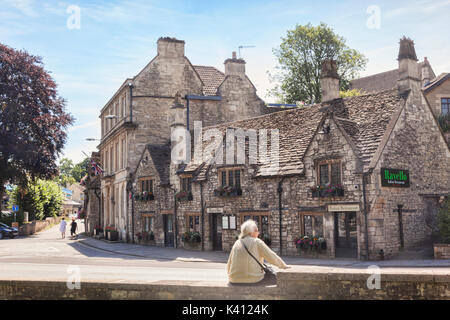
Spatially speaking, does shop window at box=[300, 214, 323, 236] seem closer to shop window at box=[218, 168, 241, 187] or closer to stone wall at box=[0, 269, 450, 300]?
shop window at box=[218, 168, 241, 187]

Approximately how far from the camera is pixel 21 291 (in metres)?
9.22

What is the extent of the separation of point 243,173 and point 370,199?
764cm

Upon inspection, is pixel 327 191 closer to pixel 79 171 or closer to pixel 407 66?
pixel 407 66

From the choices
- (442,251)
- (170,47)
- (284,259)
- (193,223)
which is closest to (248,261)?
(442,251)

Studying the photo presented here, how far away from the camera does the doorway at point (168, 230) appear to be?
31.1m

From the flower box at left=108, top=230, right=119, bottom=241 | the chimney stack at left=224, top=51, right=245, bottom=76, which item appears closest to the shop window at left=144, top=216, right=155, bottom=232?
the flower box at left=108, top=230, right=119, bottom=241

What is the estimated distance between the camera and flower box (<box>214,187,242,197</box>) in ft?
84.2

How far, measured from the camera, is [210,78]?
40844 millimetres

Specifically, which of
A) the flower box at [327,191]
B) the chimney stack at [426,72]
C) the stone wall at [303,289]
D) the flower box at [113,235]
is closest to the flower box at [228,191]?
the flower box at [327,191]

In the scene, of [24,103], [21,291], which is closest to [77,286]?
[21,291]

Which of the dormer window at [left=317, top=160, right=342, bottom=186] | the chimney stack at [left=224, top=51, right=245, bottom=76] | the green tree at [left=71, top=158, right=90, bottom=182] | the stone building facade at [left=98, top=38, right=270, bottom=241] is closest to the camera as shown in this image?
the dormer window at [left=317, top=160, right=342, bottom=186]

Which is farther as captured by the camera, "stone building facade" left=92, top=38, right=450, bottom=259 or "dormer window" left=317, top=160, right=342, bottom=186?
"dormer window" left=317, top=160, right=342, bottom=186

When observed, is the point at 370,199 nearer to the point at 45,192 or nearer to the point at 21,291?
the point at 21,291

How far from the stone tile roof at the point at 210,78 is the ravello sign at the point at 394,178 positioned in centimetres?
2003
